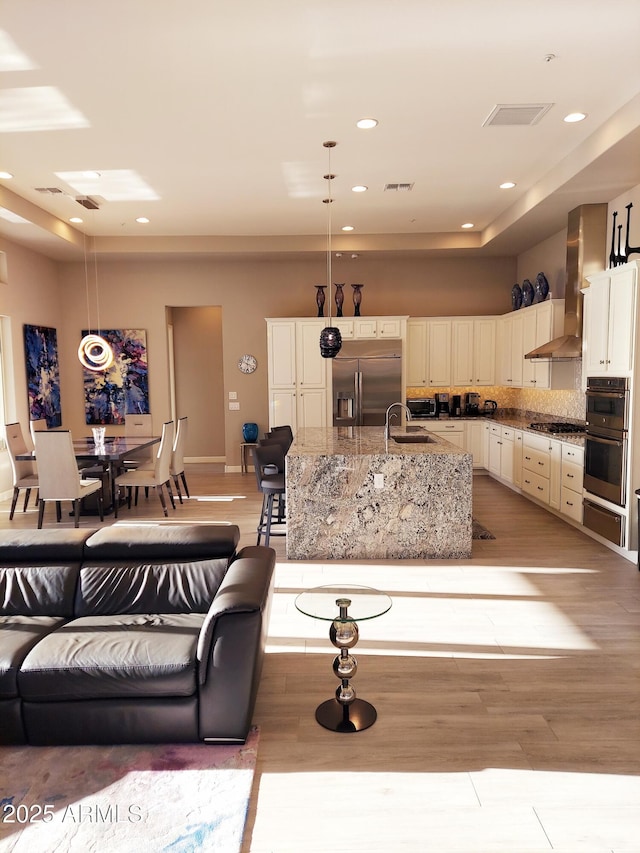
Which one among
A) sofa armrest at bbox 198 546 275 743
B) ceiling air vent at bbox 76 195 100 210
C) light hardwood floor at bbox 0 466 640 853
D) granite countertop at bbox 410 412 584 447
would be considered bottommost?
light hardwood floor at bbox 0 466 640 853

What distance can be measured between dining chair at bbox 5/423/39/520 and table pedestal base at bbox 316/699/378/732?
4.63 m

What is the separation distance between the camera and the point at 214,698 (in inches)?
96.4

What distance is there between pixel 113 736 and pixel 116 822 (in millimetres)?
426

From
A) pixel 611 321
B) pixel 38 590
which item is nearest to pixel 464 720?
pixel 38 590

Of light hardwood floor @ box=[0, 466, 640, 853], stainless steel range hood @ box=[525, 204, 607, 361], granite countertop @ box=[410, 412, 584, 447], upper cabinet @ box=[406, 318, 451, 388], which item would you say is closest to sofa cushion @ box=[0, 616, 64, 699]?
light hardwood floor @ box=[0, 466, 640, 853]

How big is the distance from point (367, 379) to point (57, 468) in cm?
438

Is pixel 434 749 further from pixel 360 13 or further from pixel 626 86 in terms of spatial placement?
pixel 626 86

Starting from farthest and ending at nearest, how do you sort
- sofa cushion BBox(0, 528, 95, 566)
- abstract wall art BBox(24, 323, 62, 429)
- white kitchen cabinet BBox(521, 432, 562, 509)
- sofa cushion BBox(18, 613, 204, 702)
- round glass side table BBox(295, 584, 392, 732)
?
abstract wall art BBox(24, 323, 62, 429), white kitchen cabinet BBox(521, 432, 562, 509), sofa cushion BBox(0, 528, 95, 566), round glass side table BBox(295, 584, 392, 732), sofa cushion BBox(18, 613, 204, 702)

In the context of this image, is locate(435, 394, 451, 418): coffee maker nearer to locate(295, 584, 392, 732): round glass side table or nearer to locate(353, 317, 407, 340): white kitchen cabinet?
locate(353, 317, 407, 340): white kitchen cabinet

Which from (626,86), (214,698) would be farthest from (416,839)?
(626,86)

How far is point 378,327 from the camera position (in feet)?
28.1

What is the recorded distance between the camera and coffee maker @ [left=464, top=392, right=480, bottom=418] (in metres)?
8.92

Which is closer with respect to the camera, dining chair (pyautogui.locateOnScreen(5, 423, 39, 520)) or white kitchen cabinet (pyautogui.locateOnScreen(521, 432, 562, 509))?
white kitchen cabinet (pyautogui.locateOnScreen(521, 432, 562, 509))

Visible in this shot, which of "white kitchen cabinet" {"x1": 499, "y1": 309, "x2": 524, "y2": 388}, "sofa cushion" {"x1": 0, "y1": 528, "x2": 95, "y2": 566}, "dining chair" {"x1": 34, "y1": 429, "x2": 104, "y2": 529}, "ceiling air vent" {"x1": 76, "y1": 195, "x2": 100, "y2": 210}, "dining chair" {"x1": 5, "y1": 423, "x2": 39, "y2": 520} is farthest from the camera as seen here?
"white kitchen cabinet" {"x1": 499, "y1": 309, "x2": 524, "y2": 388}
